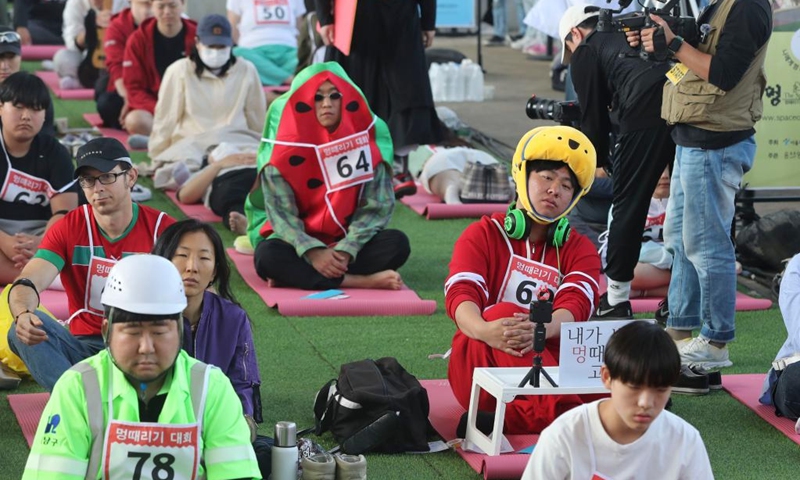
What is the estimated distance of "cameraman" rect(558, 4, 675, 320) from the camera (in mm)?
5484

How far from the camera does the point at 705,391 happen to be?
16.4 feet

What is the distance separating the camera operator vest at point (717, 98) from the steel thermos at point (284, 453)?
1.98m

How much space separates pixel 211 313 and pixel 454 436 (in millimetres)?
921

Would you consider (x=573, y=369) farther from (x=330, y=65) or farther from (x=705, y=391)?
(x=330, y=65)

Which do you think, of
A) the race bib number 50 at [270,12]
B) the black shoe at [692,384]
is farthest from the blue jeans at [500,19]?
the black shoe at [692,384]

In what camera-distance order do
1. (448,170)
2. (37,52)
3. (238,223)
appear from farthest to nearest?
(37,52)
(448,170)
(238,223)

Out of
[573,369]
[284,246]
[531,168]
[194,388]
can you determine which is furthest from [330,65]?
[194,388]

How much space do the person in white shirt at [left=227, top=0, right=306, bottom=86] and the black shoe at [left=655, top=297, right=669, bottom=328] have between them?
6.22 metres

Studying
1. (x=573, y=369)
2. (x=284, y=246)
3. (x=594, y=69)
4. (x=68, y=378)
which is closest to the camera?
(x=68, y=378)

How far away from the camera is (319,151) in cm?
636

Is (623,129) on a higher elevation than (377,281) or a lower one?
higher

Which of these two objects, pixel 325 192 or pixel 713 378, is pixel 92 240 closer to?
pixel 325 192

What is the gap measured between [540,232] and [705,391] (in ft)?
3.17

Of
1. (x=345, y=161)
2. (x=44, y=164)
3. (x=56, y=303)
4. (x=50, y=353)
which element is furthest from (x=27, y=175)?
(x=50, y=353)
